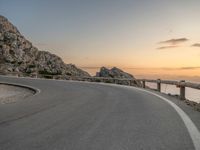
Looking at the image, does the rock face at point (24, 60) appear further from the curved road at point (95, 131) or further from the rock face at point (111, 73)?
the curved road at point (95, 131)

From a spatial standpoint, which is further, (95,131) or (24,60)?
(24,60)

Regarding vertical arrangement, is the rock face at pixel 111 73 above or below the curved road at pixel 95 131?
above

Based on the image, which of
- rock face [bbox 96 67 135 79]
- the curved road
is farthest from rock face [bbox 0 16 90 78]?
the curved road

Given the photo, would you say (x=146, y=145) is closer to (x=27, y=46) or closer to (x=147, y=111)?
(x=147, y=111)

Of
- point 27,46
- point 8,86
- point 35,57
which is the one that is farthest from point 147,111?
point 27,46

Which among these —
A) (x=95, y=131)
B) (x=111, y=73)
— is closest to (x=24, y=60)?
(x=111, y=73)

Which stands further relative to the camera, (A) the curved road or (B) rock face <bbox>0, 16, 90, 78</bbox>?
(B) rock face <bbox>0, 16, 90, 78</bbox>

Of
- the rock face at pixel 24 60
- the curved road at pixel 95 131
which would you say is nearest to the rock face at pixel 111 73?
the rock face at pixel 24 60

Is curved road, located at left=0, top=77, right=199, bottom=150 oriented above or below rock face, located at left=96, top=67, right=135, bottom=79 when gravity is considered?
below

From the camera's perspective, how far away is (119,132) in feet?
27.8

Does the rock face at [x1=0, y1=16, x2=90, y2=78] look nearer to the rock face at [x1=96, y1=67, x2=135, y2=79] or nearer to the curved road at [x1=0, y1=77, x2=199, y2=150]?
the rock face at [x1=96, y1=67, x2=135, y2=79]

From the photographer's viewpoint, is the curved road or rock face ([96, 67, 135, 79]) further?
rock face ([96, 67, 135, 79])

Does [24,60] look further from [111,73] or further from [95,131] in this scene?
[95,131]

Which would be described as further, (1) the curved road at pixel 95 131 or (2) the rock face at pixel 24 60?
(2) the rock face at pixel 24 60
